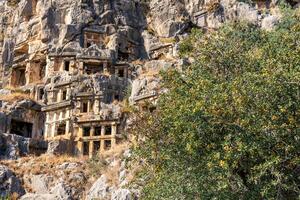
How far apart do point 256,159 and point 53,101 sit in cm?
2925

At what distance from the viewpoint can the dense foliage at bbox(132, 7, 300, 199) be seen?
573 inches

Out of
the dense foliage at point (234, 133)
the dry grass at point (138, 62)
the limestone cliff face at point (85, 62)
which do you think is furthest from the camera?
the dry grass at point (138, 62)

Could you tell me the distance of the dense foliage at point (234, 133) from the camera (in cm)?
1456

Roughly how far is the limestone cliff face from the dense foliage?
32.9ft

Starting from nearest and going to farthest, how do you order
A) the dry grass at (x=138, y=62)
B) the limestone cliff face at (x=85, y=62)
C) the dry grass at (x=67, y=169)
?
the dry grass at (x=67, y=169)
the limestone cliff face at (x=85, y=62)
the dry grass at (x=138, y=62)

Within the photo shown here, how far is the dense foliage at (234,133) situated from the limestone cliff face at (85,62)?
395 inches

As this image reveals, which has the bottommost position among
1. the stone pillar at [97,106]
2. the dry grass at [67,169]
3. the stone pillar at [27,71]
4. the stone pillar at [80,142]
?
the dry grass at [67,169]

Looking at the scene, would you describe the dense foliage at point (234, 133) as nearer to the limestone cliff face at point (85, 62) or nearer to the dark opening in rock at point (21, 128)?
the limestone cliff face at point (85, 62)

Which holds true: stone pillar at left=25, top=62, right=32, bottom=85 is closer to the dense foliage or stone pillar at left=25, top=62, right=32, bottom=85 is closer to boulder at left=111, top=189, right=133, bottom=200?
boulder at left=111, top=189, right=133, bottom=200

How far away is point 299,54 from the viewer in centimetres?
1667

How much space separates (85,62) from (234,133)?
30.9 m

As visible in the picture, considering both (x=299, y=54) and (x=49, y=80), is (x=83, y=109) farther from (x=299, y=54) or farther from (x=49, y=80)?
(x=299, y=54)

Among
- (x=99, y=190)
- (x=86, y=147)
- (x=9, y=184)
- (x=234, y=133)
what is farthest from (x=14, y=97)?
(x=234, y=133)

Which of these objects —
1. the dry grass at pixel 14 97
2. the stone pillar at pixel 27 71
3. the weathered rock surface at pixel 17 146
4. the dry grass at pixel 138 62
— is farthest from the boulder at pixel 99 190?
the stone pillar at pixel 27 71
